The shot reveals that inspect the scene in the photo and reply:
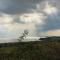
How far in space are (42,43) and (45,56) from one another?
1535 centimetres

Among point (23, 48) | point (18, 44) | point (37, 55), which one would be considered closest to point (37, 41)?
point (18, 44)

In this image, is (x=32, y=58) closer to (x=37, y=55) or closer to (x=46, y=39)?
(x=37, y=55)

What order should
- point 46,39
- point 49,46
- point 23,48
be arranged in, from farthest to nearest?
point 46,39
point 49,46
point 23,48

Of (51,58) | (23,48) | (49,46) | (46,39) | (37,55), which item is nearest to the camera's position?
(51,58)

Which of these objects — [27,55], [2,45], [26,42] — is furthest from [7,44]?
[27,55]

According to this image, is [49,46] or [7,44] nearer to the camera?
[49,46]

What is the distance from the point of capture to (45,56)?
4019 cm

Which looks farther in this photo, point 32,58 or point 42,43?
point 42,43

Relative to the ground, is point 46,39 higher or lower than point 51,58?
higher

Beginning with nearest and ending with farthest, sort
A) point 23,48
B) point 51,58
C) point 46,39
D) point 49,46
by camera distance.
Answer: point 51,58 < point 23,48 < point 49,46 < point 46,39

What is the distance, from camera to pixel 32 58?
3875cm

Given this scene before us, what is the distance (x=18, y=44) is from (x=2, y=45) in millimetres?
7439

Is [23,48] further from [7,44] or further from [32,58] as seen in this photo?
[7,44]

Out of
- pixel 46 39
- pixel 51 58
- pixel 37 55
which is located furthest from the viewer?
pixel 46 39
